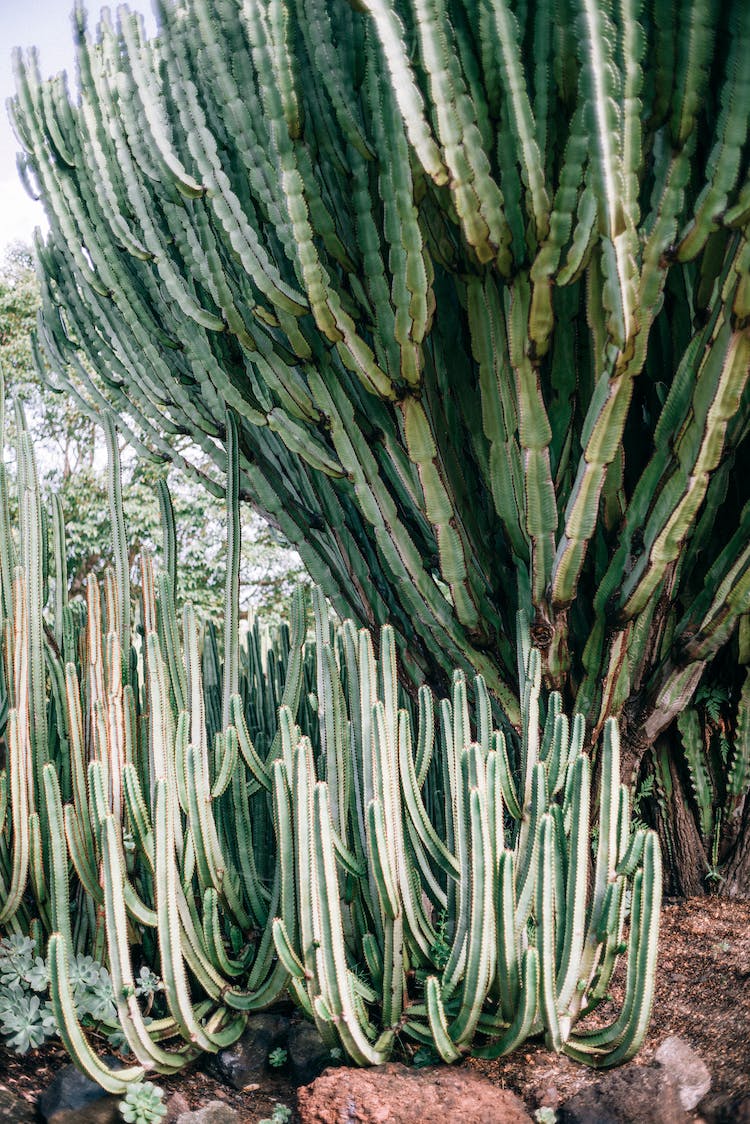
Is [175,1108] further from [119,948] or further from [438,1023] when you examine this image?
[438,1023]

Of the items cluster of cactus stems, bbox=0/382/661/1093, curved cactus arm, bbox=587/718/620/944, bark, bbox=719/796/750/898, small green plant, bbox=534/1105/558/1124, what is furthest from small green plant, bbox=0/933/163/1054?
bark, bbox=719/796/750/898

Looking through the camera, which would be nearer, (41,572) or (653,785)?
(41,572)

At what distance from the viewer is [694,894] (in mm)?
2670

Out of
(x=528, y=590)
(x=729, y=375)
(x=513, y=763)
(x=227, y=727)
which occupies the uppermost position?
(x=729, y=375)

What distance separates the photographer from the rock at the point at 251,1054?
1839 millimetres

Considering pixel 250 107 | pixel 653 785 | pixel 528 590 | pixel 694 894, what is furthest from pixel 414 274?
pixel 694 894

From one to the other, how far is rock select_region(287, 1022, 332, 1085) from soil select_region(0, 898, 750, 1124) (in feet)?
0.11

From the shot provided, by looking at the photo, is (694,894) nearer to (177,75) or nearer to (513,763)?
(513,763)

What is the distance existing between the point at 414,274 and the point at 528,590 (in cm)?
89

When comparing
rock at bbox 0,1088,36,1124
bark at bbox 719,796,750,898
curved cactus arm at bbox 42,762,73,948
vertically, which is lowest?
rock at bbox 0,1088,36,1124

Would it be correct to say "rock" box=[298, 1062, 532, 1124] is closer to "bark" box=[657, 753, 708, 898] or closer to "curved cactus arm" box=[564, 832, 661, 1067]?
"curved cactus arm" box=[564, 832, 661, 1067]

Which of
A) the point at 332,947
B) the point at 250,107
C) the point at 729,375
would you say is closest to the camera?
the point at 332,947

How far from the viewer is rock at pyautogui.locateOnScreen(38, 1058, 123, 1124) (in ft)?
5.37

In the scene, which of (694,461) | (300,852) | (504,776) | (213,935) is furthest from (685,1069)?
(694,461)
